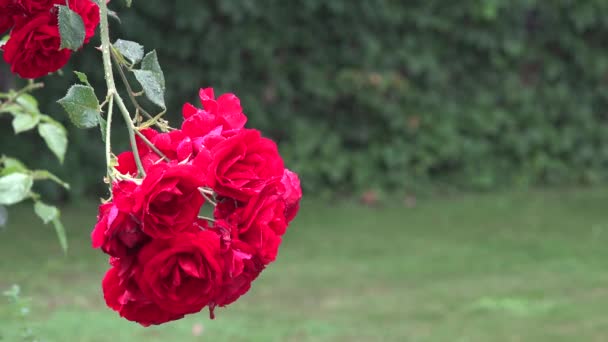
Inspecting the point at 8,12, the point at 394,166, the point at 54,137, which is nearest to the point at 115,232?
the point at 8,12

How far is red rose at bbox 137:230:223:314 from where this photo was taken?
115 centimetres

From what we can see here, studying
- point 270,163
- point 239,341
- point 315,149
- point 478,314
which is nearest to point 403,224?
point 315,149

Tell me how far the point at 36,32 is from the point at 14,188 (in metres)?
0.96

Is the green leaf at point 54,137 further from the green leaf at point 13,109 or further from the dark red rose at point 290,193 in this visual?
the dark red rose at point 290,193

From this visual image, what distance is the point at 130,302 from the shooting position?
47.3 inches

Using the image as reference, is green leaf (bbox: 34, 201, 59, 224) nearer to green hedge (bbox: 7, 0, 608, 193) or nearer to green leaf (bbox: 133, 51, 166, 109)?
green leaf (bbox: 133, 51, 166, 109)

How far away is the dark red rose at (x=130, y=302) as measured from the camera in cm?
119

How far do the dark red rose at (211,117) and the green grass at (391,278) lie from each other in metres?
3.08

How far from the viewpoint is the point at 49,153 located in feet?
23.7

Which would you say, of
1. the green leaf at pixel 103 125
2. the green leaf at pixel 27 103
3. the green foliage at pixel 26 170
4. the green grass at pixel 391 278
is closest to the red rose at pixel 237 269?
the green leaf at pixel 103 125

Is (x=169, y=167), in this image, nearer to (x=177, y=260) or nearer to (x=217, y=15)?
(x=177, y=260)

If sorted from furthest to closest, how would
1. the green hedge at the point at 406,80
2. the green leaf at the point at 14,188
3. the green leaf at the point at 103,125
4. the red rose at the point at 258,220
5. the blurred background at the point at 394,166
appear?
the green hedge at the point at 406,80
the blurred background at the point at 394,166
the green leaf at the point at 14,188
the green leaf at the point at 103,125
the red rose at the point at 258,220

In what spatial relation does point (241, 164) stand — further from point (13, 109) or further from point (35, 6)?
point (13, 109)

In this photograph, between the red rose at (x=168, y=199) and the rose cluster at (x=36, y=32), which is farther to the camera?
the rose cluster at (x=36, y=32)
